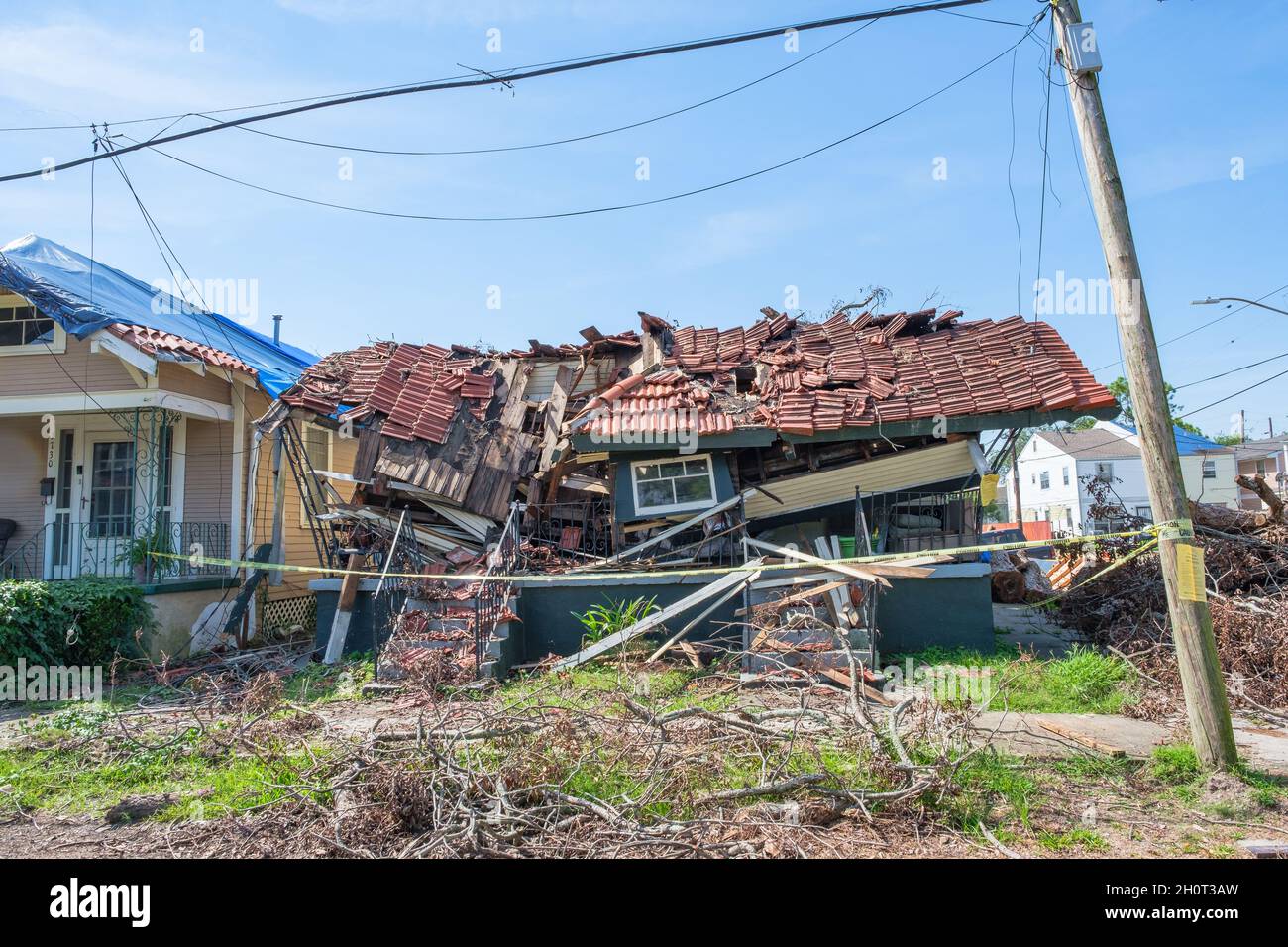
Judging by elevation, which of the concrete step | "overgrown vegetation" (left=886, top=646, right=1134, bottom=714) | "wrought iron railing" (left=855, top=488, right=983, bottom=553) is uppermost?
"wrought iron railing" (left=855, top=488, right=983, bottom=553)

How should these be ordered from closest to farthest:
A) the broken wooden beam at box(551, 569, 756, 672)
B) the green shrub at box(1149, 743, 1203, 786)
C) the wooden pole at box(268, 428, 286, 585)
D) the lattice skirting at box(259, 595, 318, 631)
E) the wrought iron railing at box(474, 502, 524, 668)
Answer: the green shrub at box(1149, 743, 1203, 786) < the wrought iron railing at box(474, 502, 524, 668) < the broken wooden beam at box(551, 569, 756, 672) < the lattice skirting at box(259, 595, 318, 631) < the wooden pole at box(268, 428, 286, 585)

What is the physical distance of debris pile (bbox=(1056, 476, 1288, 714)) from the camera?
→ 778 centimetres

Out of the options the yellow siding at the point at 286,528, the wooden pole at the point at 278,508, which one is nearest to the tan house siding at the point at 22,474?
the yellow siding at the point at 286,528

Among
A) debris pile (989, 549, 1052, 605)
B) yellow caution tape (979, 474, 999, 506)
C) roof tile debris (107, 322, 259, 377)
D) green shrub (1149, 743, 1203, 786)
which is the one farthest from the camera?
debris pile (989, 549, 1052, 605)

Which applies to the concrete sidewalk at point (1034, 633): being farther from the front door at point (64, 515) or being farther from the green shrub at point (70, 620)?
the front door at point (64, 515)

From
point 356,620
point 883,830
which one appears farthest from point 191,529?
point 883,830

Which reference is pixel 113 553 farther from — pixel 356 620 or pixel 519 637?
pixel 519 637

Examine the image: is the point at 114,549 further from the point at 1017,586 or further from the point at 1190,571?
the point at 1017,586

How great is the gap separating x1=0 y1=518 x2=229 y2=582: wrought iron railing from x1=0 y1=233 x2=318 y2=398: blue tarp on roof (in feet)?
8.98

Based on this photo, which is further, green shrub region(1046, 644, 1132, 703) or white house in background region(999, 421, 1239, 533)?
white house in background region(999, 421, 1239, 533)

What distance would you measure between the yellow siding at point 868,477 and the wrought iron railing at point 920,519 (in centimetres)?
19

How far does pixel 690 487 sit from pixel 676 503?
30 cm

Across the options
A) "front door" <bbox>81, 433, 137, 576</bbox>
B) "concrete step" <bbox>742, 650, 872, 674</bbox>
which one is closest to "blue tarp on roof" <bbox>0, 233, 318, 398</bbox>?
"front door" <bbox>81, 433, 137, 576</bbox>

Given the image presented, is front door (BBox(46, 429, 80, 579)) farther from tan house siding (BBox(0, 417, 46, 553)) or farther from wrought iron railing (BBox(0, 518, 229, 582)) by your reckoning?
tan house siding (BBox(0, 417, 46, 553))
